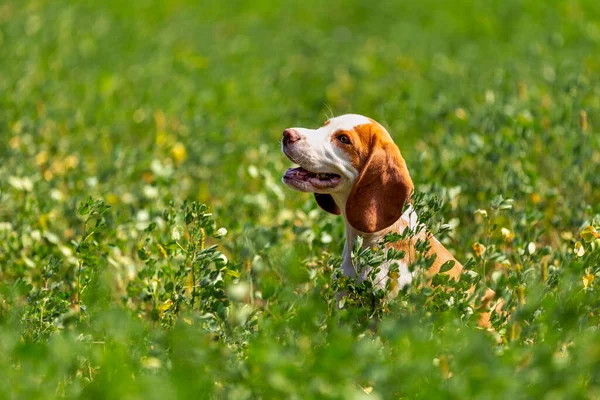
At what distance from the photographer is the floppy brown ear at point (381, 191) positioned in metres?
3.79

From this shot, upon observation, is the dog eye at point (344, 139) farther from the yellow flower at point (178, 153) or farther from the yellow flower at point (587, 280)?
the yellow flower at point (178, 153)

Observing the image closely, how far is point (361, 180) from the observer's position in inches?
152

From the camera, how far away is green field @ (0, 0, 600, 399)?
2.66m

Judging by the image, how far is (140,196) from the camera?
5.48 m

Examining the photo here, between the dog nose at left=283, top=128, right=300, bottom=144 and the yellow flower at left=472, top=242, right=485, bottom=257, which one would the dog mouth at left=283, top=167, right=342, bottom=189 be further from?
the yellow flower at left=472, top=242, right=485, bottom=257

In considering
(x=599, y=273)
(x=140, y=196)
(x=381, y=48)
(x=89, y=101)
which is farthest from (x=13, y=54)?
(x=599, y=273)

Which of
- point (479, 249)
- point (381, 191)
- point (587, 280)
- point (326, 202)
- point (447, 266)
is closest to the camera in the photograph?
point (447, 266)

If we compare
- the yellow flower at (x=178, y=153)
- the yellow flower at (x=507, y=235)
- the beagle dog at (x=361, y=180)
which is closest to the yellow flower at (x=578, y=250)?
the yellow flower at (x=507, y=235)

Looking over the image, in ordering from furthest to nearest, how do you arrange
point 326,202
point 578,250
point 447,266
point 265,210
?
point 265,210 → point 326,202 → point 578,250 → point 447,266

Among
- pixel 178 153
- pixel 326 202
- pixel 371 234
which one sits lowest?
pixel 178 153

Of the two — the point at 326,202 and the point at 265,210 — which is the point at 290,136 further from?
the point at 265,210

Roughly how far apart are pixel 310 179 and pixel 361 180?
237 mm

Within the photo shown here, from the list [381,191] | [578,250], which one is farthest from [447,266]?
[578,250]

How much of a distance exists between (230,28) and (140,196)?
26.1 feet
